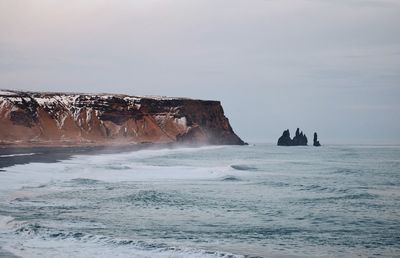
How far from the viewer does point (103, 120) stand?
13525cm

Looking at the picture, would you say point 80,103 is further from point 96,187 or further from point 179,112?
point 96,187

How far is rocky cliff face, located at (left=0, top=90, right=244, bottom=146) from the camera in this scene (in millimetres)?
115625

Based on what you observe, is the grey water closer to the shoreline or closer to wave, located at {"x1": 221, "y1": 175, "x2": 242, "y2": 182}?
wave, located at {"x1": 221, "y1": 175, "x2": 242, "y2": 182}

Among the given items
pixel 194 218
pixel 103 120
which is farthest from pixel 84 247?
pixel 103 120

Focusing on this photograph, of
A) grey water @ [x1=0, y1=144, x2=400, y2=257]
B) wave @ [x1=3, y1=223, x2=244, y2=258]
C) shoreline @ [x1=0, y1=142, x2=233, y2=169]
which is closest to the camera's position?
wave @ [x1=3, y1=223, x2=244, y2=258]

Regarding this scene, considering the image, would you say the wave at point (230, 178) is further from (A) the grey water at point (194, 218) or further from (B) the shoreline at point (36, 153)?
(B) the shoreline at point (36, 153)

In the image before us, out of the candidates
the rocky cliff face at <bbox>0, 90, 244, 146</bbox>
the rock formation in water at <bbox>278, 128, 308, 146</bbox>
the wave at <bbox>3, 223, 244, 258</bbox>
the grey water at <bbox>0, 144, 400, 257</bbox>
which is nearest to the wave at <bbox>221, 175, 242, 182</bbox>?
the grey water at <bbox>0, 144, 400, 257</bbox>

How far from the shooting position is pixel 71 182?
32.8 metres

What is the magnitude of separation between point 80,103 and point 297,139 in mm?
82711

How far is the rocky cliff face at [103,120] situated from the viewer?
11562 centimetres

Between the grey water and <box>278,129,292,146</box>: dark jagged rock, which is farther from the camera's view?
<box>278,129,292,146</box>: dark jagged rock

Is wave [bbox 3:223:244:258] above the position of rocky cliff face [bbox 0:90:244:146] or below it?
below

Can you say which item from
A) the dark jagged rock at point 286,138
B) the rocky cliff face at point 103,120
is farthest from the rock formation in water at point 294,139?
the rocky cliff face at point 103,120

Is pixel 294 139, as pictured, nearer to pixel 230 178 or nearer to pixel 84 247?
pixel 230 178
